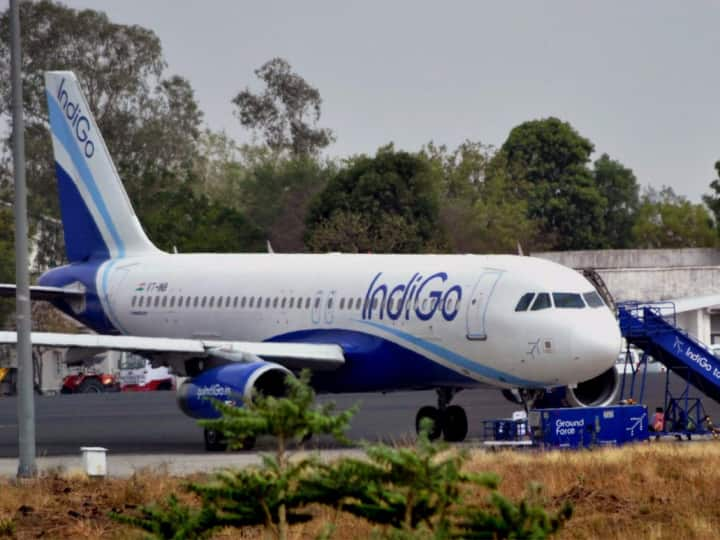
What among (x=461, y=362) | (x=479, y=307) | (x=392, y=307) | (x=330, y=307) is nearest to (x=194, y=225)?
(x=330, y=307)

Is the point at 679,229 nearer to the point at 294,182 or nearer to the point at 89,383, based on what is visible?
the point at 294,182

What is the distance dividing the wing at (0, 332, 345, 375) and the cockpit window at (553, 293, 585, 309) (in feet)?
15.3

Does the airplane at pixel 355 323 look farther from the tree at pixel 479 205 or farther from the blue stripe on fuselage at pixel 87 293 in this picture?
the tree at pixel 479 205

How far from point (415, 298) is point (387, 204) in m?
56.5

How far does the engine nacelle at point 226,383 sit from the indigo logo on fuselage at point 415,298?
2.45 m

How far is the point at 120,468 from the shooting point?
2786cm

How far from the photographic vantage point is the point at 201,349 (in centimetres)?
3247

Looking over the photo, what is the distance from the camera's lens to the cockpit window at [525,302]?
102 ft

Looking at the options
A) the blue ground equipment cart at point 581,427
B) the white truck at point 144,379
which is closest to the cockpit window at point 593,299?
the blue ground equipment cart at point 581,427

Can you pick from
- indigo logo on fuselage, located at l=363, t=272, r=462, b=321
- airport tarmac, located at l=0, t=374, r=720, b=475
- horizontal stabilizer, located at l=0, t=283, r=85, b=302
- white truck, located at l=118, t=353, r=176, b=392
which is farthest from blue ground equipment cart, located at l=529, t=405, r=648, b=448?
white truck, located at l=118, t=353, r=176, b=392

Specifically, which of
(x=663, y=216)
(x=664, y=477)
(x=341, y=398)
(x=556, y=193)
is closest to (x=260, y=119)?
(x=556, y=193)

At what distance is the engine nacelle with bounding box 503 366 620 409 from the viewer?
33.3m

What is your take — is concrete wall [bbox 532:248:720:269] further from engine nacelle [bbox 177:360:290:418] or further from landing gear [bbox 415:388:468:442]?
engine nacelle [bbox 177:360:290:418]

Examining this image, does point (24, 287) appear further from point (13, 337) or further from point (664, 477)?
point (664, 477)
